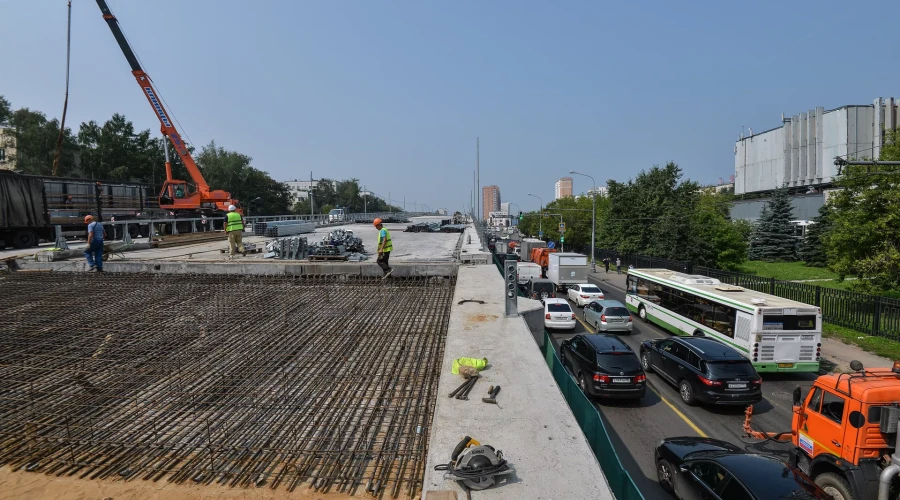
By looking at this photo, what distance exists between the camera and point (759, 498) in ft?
20.9

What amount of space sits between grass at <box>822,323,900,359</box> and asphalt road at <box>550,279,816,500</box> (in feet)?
15.8

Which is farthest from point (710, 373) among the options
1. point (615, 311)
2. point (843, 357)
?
point (843, 357)

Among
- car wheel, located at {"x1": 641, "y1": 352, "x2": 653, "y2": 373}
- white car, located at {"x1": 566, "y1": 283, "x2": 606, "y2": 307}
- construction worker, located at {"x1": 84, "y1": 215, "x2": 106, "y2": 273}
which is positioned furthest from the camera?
white car, located at {"x1": 566, "y1": 283, "x2": 606, "y2": 307}

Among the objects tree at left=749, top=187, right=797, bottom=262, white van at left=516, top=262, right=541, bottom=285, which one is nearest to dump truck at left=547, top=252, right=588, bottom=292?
white van at left=516, top=262, right=541, bottom=285

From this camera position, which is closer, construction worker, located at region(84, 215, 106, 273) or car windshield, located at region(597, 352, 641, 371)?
car windshield, located at region(597, 352, 641, 371)

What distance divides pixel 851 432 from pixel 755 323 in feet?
23.8

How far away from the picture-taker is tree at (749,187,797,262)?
165ft

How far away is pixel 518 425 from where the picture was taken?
5125mm

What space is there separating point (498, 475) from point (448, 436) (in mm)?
780

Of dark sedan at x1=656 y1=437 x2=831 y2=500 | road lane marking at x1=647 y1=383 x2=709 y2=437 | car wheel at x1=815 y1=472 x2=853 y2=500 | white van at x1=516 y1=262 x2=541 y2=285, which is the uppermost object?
white van at x1=516 y1=262 x2=541 y2=285

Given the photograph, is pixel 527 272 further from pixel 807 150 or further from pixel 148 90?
pixel 807 150

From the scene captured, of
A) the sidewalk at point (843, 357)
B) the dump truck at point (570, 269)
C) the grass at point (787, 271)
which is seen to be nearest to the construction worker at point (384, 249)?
the sidewalk at point (843, 357)

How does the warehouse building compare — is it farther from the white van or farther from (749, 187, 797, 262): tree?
the white van

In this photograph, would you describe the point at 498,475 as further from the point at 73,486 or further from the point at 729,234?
the point at 729,234
